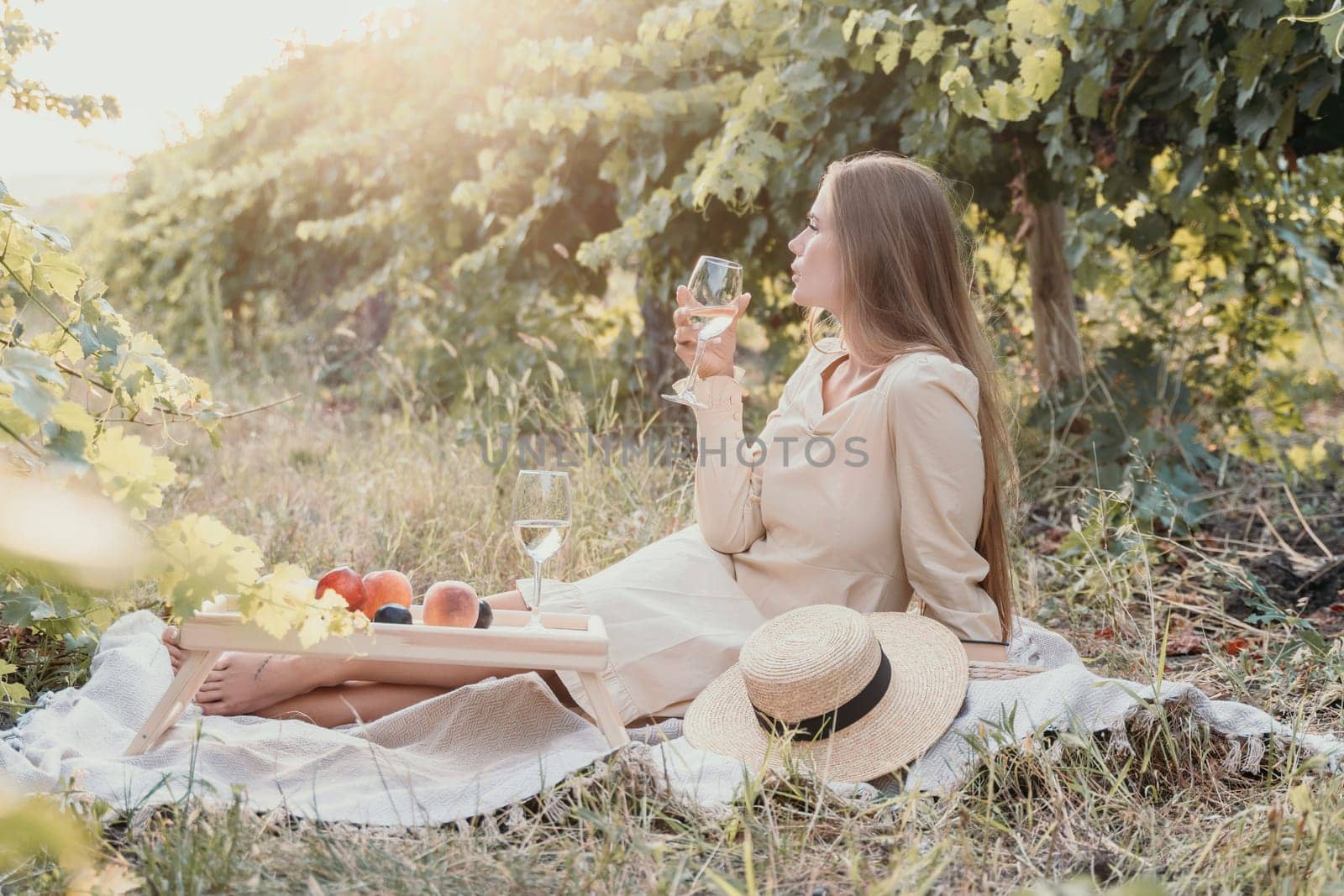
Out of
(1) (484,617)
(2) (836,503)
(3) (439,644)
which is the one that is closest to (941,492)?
(2) (836,503)

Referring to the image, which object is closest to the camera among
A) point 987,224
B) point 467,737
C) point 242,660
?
point 467,737

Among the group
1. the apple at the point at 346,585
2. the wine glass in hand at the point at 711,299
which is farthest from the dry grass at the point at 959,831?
the wine glass in hand at the point at 711,299

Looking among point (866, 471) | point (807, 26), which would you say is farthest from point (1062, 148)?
point (866, 471)

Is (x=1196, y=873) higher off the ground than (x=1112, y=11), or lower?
lower

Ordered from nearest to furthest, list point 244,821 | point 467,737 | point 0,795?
point 0,795, point 244,821, point 467,737

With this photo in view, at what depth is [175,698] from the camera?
229 cm

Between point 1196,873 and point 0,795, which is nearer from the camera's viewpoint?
point 0,795

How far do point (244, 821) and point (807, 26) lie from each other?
11.4ft

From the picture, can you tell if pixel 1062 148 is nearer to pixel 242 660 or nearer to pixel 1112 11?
pixel 1112 11

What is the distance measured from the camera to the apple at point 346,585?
2.39m

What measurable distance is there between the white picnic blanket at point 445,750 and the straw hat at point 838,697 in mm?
53

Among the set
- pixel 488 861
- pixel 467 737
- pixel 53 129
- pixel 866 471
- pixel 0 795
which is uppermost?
pixel 53 129

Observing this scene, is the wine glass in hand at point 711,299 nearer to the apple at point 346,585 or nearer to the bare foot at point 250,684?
the apple at point 346,585

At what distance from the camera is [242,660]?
8.64 feet
